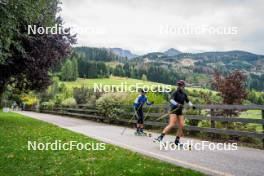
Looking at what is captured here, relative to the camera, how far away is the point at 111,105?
23.2 m

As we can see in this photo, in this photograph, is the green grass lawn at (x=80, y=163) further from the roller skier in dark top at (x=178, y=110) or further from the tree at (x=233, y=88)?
Result: the tree at (x=233, y=88)

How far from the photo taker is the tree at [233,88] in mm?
20938

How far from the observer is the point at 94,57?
542 feet

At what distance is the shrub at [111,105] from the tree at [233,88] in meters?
5.95

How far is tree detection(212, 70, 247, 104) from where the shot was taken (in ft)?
68.7

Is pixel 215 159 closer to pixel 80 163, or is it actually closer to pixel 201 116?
pixel 80 163

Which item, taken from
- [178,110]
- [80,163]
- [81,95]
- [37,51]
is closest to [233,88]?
[178,110]

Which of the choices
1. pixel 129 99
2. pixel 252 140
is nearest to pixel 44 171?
pixel 252 140

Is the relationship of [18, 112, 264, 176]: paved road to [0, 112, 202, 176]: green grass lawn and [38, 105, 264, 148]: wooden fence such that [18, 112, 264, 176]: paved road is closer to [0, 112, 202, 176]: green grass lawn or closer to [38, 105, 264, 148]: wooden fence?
[0, 112, 202, 176]: green grass lawn

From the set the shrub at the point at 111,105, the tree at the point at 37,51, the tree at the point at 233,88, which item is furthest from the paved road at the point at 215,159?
the shrub at the point at 111,105

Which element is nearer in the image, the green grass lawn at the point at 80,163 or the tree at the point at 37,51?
the green grass lawn at the point at 80,163

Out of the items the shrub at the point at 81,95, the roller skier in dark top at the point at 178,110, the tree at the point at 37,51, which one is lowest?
the shrub at the point at 81,95

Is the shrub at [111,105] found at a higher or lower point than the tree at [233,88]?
lower

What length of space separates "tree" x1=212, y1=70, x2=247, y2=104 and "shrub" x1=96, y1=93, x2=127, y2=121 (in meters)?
5.95
